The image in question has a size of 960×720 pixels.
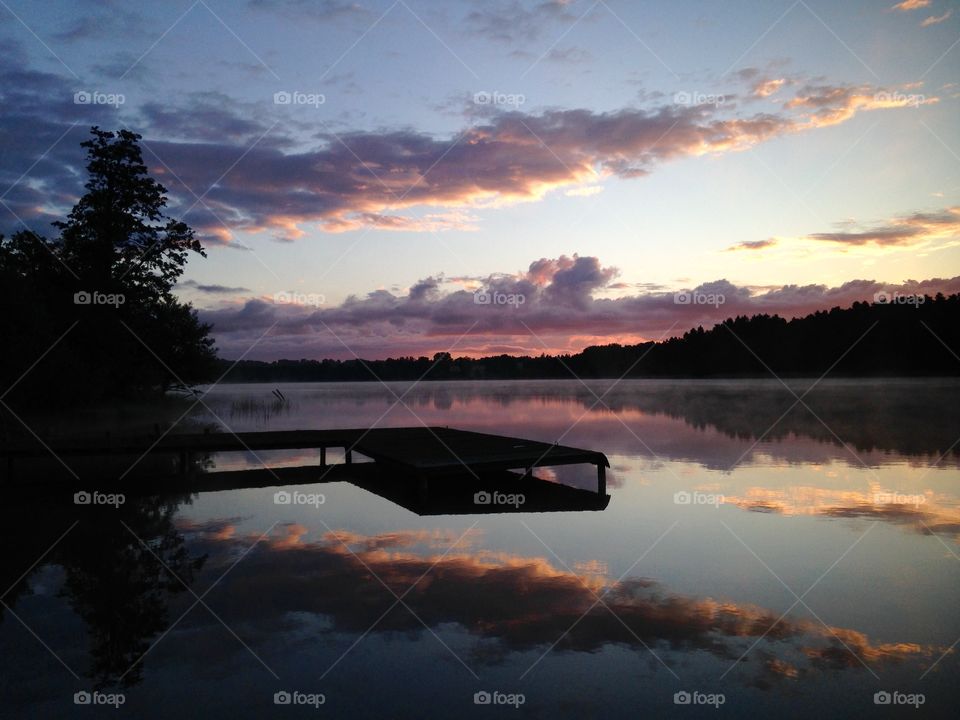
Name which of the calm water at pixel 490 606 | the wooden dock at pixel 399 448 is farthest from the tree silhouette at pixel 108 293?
the calm water at pixel 490 606

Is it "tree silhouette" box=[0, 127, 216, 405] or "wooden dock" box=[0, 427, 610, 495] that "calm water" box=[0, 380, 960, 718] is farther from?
"tree silhouette" box=[0, 127, 216, 405]

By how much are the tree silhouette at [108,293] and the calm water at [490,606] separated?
18.6 meters

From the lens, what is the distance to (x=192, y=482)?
61.5 ft

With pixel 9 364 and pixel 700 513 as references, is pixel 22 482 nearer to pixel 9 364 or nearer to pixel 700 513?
pixel 9 364

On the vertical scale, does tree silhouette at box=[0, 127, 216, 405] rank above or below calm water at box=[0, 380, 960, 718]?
above

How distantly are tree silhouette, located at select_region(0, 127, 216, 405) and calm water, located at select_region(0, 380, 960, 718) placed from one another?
18607 millimetres

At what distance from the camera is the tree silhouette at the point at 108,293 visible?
31.2m

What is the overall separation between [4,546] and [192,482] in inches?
282

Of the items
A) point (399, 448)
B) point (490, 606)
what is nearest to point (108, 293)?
point (399, 448)

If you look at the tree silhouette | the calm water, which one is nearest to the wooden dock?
the calm water

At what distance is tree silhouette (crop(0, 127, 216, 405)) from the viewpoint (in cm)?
3119

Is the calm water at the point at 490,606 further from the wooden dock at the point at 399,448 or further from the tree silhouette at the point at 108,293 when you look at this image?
the tree silhouette at the point at 108,293

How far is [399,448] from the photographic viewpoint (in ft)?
63.7

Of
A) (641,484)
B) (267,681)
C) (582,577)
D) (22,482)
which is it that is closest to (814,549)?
(582,577)
